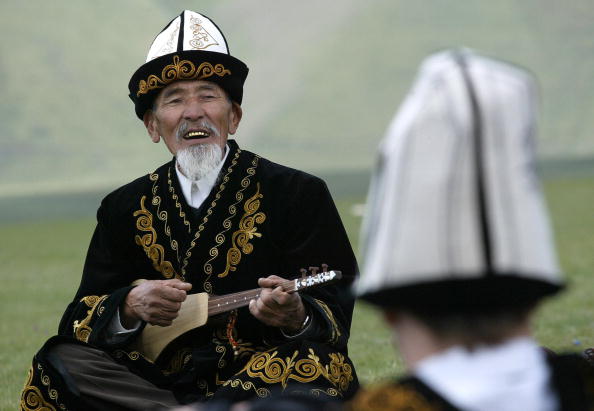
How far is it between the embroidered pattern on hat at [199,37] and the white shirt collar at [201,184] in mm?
507

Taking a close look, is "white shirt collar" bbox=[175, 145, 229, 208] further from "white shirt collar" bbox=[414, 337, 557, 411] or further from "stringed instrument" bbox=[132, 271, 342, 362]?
"white shirt collar" bbox=[414, 337, 557, 411]

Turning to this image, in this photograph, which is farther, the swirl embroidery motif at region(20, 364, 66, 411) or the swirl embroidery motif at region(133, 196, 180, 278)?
the swirl embroidery motif at region(133, 196, 180, 278)

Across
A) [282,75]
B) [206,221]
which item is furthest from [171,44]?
[282,75]

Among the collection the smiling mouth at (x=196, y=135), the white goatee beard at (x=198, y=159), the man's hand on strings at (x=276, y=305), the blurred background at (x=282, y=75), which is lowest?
the man's hand on strings at (x=276, y=305)

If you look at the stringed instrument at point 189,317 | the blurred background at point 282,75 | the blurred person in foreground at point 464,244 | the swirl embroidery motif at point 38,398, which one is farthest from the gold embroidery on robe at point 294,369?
the blurred background at point 282,75

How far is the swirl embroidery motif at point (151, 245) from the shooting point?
4984 mm


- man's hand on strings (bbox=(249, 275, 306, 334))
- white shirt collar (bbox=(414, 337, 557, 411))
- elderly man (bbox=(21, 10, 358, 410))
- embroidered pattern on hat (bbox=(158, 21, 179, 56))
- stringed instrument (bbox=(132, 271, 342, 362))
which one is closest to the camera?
white shirt collar (bbox=(414, 337, 557, 411))

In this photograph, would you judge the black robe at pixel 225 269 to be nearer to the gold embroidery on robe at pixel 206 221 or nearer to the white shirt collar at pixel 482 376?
the gold embroidery on robe at pixel 206 221

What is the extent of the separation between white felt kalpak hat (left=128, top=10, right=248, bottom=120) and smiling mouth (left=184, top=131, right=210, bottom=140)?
Answer: 25 centimetres

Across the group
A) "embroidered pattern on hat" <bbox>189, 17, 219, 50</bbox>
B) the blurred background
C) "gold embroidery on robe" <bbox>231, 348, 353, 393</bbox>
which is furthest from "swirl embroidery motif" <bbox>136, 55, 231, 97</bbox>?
the blurred background

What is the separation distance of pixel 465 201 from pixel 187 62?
3.18 meters

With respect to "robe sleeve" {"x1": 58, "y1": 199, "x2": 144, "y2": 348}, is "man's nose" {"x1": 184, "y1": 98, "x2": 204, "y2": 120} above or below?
above

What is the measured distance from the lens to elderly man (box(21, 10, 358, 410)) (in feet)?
14.6

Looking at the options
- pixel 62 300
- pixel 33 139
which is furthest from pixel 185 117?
pixel 33 139
